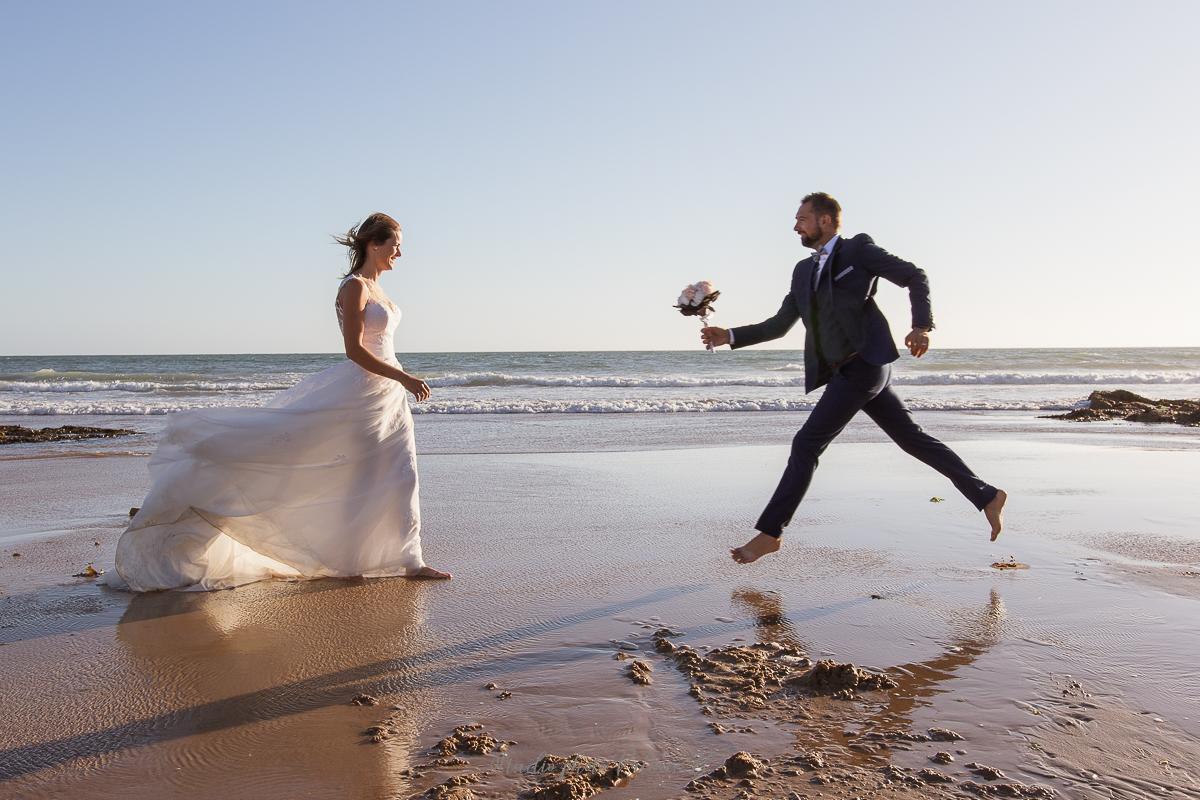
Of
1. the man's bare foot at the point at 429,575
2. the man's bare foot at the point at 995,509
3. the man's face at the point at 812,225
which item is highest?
the man's face at the point at 812,225

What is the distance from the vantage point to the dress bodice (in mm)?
4742

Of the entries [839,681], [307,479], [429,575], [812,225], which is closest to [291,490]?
[307,479]

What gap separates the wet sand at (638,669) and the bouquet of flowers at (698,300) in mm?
1385

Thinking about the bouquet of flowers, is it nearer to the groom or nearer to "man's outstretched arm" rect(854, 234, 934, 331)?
the groom

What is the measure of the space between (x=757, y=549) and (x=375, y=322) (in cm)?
234

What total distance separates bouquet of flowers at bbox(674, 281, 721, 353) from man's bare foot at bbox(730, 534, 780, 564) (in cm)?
110

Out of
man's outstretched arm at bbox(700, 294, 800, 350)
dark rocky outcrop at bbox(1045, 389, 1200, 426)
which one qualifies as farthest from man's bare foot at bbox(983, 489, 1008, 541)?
dark rocky outcrop at bbox(1045, 389, 1200, 426)

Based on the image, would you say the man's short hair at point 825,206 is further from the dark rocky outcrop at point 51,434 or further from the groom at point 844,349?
the dark rocky outcrop at point 51,434

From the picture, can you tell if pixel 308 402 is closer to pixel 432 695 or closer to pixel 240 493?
pixel 240 493

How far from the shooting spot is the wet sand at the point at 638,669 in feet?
Answer: 7.89

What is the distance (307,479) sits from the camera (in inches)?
183

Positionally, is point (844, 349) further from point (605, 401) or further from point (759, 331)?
point (605, 401)

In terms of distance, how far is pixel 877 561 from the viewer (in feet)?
16.2

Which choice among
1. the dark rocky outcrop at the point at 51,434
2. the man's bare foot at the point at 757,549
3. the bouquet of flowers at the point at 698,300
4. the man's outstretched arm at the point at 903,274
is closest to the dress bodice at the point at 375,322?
the bouquet of flowers at the point at 698,300
